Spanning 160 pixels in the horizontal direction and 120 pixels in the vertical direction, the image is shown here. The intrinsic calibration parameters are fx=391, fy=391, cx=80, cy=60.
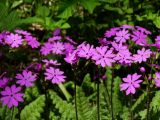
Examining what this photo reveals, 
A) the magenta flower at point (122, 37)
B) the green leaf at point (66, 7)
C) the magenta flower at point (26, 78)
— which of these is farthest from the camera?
the green leaf at point (66, 7)

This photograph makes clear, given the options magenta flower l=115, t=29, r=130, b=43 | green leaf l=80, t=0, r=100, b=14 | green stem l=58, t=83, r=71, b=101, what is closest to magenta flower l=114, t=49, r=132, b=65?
magenta flower l=115, t=29, r=130, b=43

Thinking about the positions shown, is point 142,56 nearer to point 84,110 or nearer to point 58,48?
point 58,48

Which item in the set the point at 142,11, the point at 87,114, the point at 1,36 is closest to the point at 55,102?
the point at 87,114

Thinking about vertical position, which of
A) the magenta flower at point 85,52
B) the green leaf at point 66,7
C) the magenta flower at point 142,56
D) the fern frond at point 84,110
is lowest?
the fern frond at point 84,110

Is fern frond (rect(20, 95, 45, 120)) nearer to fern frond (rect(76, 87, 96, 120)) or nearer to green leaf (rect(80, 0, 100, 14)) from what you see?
fern frond (rect(76, 87, 96, 120))

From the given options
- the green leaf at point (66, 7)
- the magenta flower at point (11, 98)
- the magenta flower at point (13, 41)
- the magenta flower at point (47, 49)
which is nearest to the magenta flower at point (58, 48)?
the magenta flower at point (47, 49)

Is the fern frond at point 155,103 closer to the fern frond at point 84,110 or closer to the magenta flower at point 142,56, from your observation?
the fern frond at point 84,110

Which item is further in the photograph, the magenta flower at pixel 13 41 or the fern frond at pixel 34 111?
the fern frond at pixel 34 111

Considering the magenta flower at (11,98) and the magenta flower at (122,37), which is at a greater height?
the magenta flower at (122,37)

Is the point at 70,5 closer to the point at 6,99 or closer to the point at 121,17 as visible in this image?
the point at 121,17
